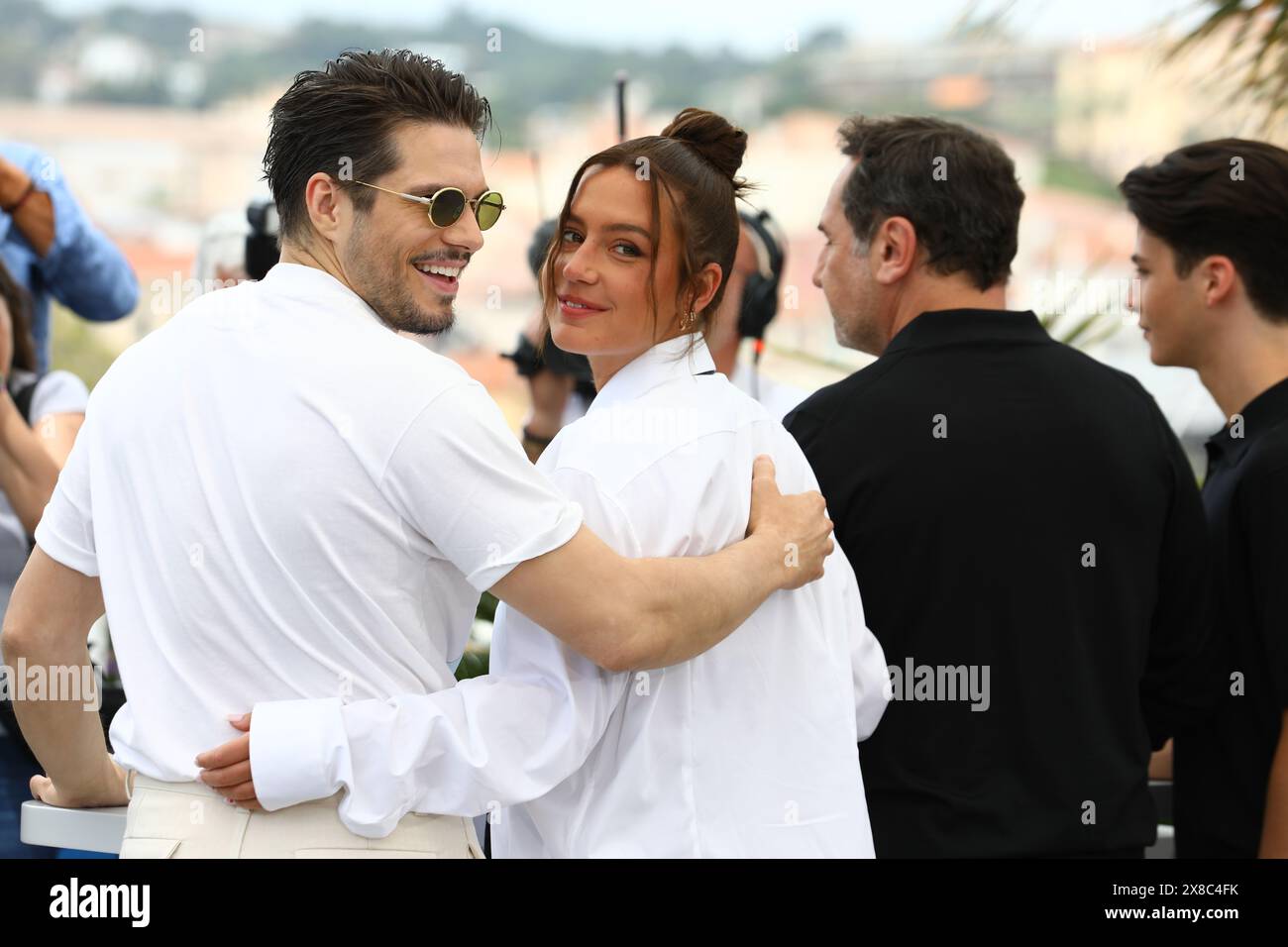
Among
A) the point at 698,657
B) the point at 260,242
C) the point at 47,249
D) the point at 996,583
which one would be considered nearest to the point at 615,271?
the point at 698,657

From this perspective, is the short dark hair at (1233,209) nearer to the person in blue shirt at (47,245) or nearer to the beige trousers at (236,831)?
the beige trousers at (236,831)

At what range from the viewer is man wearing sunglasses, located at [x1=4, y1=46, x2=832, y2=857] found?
1577 mm

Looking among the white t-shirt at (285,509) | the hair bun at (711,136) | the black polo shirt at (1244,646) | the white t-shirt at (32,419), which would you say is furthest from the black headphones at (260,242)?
the black polo shirt at (1244,646)

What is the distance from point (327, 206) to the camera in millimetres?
1768

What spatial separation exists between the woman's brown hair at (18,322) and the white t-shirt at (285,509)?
1.65 m

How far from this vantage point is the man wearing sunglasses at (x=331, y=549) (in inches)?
62.1

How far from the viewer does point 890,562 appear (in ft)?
7.16

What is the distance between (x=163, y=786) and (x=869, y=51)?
45.7ft

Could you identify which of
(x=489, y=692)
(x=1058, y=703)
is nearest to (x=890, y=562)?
(x=1058, y=703)

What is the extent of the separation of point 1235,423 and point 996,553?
66 cm

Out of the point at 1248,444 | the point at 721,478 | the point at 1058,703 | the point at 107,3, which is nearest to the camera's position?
the point at 721,478
